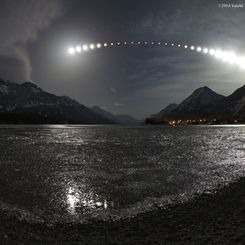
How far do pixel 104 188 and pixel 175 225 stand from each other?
1274 centimetres

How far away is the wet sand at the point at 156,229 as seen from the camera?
1345cm

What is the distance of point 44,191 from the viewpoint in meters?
26.7

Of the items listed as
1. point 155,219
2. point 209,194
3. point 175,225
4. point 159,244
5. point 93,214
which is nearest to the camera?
point 159,244

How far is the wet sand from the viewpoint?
13.4 metres

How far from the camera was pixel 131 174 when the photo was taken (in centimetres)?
3600

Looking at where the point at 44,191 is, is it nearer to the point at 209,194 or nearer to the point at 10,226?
the point at 10,226

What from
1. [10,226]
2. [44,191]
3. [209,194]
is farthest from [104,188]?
[10,226]

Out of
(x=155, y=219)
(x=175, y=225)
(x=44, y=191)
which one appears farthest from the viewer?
(x=44, y=191)

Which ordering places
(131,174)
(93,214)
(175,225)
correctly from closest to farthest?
1. (175,225)
2. (93,214)
3. (131,174)

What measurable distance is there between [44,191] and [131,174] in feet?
41.0

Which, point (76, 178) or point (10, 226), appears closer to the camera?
point (10, 226)

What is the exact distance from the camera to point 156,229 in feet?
51.5

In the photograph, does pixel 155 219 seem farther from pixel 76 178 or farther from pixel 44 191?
pixel 76 178

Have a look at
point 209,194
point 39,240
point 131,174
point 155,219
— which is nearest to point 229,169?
point 131,174
